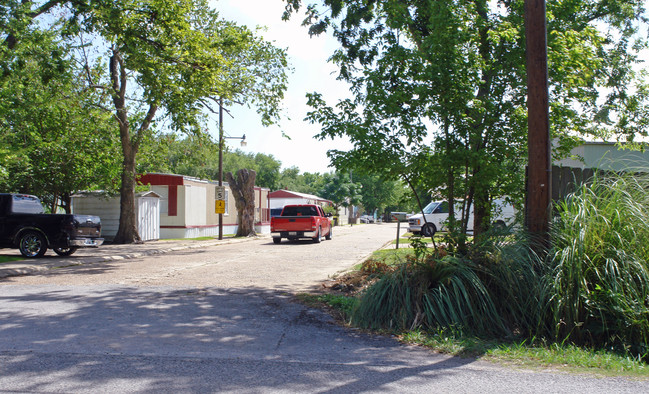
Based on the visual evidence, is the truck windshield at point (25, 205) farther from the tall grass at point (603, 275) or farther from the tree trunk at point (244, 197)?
the tree trunk at point (244, 197)

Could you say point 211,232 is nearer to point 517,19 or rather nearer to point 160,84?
point 160,84

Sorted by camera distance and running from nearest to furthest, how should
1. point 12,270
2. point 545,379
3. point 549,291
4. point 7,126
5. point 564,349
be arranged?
point 545,379, point 564,349, point 549,291, point 12,270, point 7,126

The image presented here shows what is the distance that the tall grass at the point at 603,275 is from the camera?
591 cm

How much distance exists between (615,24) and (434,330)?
1314cm

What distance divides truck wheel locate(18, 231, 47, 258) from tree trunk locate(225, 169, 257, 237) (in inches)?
649

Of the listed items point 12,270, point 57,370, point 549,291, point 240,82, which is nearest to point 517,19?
point 549,291

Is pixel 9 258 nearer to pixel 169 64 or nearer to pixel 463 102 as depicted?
pixel 169 64

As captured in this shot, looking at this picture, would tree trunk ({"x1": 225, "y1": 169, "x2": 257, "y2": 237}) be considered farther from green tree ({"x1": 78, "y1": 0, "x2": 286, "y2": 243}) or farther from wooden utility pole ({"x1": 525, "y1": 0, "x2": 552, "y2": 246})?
wooden utility pole ({"x1": 525, "y1": 0, "x2": 552, "y2": 246})

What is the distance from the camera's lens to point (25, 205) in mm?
15594

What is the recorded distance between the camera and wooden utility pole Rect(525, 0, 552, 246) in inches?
275

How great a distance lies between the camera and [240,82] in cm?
2122

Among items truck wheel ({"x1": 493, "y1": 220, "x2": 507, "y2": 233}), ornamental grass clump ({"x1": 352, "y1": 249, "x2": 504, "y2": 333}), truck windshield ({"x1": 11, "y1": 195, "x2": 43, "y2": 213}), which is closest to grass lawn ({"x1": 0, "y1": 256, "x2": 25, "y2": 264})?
truck windshield ({"x1": 11, "y1": 195, "x2": 43, "y2": 213})

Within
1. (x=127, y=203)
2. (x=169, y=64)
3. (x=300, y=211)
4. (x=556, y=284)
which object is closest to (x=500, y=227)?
(x=556, y=284)

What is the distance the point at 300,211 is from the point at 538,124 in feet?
65.4
